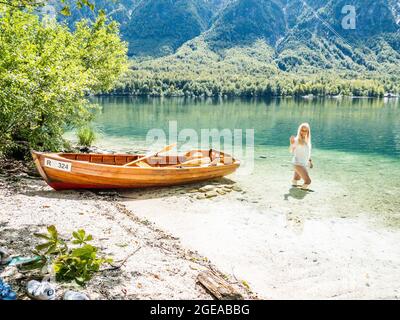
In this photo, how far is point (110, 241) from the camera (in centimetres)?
888

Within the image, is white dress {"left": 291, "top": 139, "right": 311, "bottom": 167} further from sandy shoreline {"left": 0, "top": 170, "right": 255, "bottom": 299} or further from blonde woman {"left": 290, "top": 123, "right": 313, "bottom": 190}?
sandy shoreline {"left": 0, "top": 170, "right": 255, "bottom": 299}

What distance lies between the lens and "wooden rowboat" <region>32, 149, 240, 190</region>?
13469 mm

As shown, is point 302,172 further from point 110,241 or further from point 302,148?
point 110,241

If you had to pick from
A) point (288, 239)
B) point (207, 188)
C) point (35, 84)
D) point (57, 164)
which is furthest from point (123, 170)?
point (288, 239)

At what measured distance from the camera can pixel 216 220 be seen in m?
12.1

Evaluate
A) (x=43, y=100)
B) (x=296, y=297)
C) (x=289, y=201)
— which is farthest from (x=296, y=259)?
(x=43, y=100)

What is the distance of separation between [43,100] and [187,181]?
253 inches

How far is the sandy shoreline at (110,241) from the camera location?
21.1ft

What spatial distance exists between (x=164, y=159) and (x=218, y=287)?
35.9 ft

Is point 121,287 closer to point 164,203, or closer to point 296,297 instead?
point 296,297

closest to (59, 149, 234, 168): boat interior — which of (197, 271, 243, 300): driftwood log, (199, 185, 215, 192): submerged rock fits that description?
(199, 185, 215, 192): submerged rock

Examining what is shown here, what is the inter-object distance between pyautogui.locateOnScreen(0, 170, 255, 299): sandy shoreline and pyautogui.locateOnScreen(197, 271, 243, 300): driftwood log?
12 cm

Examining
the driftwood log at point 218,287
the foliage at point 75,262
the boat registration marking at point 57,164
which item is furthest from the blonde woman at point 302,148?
the foliage at point 75,262

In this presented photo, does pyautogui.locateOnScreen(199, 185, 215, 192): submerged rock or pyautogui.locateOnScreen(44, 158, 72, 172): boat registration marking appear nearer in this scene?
pyautogui.locateOnScreen(44, 158, 72, 172): boat registration marking
